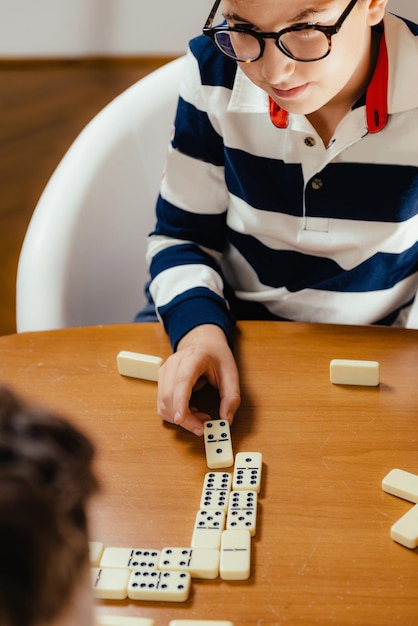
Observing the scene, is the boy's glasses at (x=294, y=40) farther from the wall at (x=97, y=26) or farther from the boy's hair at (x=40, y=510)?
the wall at (x=97, y=26)

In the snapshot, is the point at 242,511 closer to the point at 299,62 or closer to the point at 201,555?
the point at 201,555

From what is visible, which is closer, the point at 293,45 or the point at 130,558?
the point at 130,558

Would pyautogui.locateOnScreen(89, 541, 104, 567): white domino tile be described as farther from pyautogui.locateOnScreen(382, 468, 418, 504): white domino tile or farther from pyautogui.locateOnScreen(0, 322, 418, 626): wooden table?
pyautogui.locateOnScreen(382, 468, 418, 504): white domino tile

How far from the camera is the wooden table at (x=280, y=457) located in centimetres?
76

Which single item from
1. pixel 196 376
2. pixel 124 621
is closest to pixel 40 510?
pixel 124 621

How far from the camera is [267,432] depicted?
0.97 meters

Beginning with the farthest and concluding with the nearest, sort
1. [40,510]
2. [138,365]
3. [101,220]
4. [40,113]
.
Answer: [40,113]
[101,220]
[138,365]
[40,510]

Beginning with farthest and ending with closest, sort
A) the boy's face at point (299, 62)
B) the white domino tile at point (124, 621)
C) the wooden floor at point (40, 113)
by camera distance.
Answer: the wooden floor at point (40, 113)
the boy's face at point (299, 62)
the white domino tile at point (124, 621)

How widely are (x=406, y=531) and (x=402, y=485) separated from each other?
65 mm

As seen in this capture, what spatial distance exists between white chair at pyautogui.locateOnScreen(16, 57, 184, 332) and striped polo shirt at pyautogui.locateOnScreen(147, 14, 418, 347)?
154 mm

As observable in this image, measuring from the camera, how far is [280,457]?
0.92 metres

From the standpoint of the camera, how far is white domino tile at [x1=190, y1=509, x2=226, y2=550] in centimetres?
82

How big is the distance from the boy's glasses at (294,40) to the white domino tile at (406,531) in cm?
52

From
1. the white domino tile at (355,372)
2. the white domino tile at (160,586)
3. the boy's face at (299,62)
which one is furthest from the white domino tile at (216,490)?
the boy's face at (299,62)
